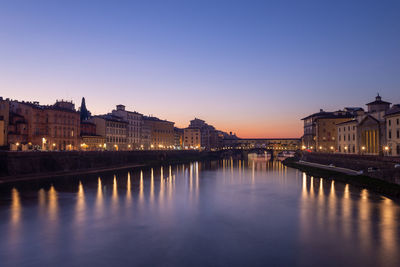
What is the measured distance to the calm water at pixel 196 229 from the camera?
1864cm

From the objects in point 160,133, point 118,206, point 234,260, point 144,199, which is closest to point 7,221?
point 118,206

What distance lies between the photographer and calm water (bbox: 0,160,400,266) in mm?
18641

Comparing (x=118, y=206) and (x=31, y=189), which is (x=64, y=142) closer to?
(x=31, y=189)

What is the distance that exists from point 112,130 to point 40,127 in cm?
2912

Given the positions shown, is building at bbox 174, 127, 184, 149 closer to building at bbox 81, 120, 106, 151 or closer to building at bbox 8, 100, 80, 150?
building at bbox 81, 120, 106, 151

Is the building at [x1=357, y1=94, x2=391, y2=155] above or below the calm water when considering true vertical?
above

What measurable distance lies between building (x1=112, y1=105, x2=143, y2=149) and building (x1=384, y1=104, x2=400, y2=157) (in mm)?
83844

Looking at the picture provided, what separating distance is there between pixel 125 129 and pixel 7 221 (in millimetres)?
86295

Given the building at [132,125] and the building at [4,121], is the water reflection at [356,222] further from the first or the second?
the building at [132,125]

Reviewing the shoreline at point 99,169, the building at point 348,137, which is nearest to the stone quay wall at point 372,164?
the building at point 348,137

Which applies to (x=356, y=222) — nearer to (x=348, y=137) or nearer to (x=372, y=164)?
(x=372, y=164)

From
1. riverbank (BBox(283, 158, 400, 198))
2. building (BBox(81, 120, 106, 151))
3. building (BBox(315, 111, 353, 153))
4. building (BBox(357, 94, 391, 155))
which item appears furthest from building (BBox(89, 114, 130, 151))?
building (BBox(357, 94, 391, 155))

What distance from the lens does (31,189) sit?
42.4 m

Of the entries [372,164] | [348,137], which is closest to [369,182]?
[372,164]
